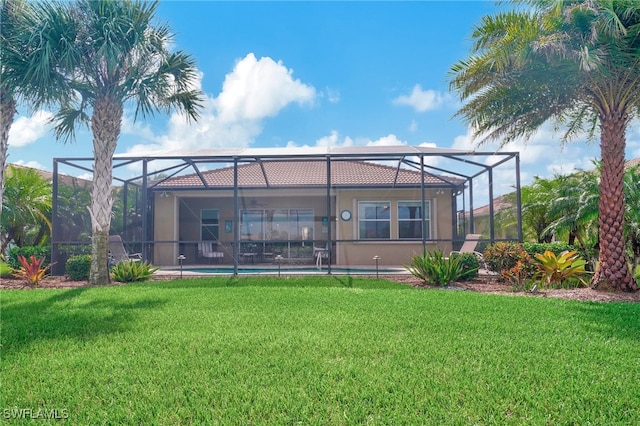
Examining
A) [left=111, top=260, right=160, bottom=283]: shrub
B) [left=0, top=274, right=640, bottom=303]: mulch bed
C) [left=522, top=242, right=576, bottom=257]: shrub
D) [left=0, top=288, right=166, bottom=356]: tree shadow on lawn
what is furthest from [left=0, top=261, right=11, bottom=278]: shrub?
[left=522, top=242, right=576, bottom=257]: shrub

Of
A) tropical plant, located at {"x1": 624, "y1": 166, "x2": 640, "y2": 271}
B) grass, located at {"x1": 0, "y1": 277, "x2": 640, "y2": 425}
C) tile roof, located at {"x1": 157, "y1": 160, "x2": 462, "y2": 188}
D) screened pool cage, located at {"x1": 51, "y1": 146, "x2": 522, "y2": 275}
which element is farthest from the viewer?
tile roof, located at {"x1": 157, "y1": 160, "x2": 462, "y2": 188}

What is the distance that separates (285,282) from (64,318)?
4.87m

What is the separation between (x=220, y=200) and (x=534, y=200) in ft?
44.1

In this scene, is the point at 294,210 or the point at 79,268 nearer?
the point at 79,268

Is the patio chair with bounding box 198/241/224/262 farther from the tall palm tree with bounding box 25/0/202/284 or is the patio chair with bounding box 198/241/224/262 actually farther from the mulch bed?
the tall palm tree with bounding box 25/0/202/284

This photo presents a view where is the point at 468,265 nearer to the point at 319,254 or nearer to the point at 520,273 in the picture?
the point at 520,273

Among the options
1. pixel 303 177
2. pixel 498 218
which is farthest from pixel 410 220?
pixel 498 218

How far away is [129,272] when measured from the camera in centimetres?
1009

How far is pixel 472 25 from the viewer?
9109 mm

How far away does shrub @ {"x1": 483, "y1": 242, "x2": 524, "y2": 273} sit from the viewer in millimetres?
10180

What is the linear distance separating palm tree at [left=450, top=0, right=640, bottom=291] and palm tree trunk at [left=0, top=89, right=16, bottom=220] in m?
9.72

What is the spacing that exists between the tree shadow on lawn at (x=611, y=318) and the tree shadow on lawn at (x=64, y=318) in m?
6.30

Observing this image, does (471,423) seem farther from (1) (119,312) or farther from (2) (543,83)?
(2) (543,83)

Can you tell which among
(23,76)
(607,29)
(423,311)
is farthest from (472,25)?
(23,76)
